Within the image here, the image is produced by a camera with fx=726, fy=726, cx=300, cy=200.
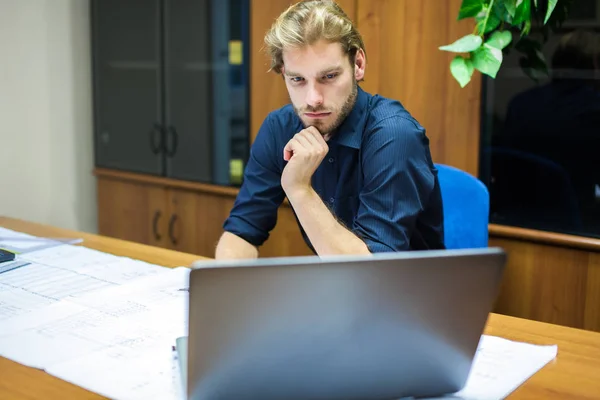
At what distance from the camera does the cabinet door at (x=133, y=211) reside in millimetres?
3395

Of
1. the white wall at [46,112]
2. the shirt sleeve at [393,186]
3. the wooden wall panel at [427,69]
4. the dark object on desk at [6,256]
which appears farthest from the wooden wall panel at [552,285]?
the white wall at [46,112]

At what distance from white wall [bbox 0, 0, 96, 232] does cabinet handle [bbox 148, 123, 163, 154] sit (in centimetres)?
46

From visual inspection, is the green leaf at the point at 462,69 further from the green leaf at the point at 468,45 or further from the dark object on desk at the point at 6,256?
the dark object on desk at the point at 6,256

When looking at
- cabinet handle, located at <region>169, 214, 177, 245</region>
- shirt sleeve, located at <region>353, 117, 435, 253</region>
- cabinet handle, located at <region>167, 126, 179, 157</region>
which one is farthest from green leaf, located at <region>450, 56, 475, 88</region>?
cabinet handle, located at <region>169, 214, 177, 245</region>

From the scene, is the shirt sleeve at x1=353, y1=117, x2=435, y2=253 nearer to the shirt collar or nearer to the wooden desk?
the shirt collar

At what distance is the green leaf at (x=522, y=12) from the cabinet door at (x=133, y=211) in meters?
1.81

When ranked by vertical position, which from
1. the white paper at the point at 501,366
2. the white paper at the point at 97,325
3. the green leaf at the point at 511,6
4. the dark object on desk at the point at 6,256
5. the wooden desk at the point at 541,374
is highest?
the green leaf at the point at 511,6

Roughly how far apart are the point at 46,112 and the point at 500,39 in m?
2.19

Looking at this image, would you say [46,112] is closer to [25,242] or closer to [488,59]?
[25,242]

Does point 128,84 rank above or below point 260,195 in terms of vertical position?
above

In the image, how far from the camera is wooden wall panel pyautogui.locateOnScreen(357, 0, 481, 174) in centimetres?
245

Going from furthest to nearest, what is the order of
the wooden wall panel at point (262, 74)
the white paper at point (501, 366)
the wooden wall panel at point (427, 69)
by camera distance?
the wooden wall panel at point (262, 74), the wooden wall panel at point (427, 69), the white paper at point (501, 366)

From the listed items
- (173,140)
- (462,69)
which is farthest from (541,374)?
(173,140)

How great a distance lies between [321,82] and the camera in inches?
65.9
